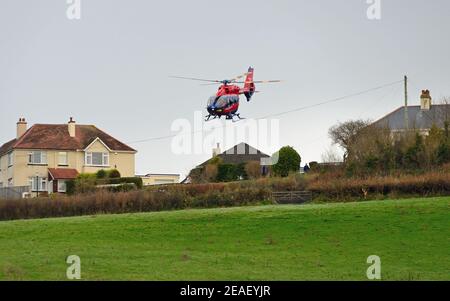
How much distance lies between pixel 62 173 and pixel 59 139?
457 centimetres

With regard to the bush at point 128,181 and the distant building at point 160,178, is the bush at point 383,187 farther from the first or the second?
the distant building at point 160,178

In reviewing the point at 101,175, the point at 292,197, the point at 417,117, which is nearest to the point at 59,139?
the point at 101,175

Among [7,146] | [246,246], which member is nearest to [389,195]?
[246,246]

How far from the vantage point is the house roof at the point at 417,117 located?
82312 millimetres

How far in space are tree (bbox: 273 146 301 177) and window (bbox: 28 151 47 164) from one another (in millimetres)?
25416

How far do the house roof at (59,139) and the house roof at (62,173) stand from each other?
2.15 m

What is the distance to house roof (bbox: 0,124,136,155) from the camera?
83.4 metres

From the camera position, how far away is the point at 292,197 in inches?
2105

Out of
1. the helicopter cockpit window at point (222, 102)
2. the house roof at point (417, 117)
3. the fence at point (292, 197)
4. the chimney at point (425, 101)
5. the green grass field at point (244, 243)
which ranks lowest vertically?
the green grass field at point (244, 243)

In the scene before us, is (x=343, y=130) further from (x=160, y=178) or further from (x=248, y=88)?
(x=248, y=88)

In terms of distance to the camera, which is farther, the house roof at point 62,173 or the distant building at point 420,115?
the distant building at point 420,115
